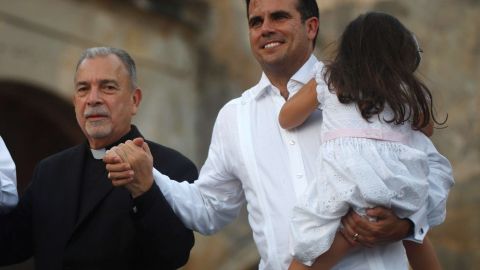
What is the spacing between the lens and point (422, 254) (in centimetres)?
334

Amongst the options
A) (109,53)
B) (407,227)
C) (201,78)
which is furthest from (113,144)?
(201,78)

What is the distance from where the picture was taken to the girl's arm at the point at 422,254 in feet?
10.9

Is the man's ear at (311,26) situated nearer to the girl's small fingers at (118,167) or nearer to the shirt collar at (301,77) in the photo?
the shirt collar at (301,77)

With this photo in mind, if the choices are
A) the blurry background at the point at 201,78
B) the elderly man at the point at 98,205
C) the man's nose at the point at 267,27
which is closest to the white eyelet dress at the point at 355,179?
the man's nose at the point at 267,27

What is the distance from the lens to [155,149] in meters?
3.73

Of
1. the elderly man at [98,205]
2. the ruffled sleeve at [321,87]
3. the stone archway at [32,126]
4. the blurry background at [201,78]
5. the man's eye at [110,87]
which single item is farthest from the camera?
the stone archway at [32,126]

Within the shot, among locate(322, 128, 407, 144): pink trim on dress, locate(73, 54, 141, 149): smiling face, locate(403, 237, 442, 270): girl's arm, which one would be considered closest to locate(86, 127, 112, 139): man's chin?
locate(73, 54, 141, 149): smiling face

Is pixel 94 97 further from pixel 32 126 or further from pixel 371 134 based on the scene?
pixel 32 126

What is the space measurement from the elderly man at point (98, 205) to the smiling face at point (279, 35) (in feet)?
1.82

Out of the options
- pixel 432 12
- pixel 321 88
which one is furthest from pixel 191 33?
pixel 321 88

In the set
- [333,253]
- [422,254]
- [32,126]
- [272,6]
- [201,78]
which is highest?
[272,6]

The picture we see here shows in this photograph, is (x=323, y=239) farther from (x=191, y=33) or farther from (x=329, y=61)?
(x=191, y=33)

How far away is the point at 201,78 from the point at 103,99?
5640 mm

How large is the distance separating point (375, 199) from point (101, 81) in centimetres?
120
